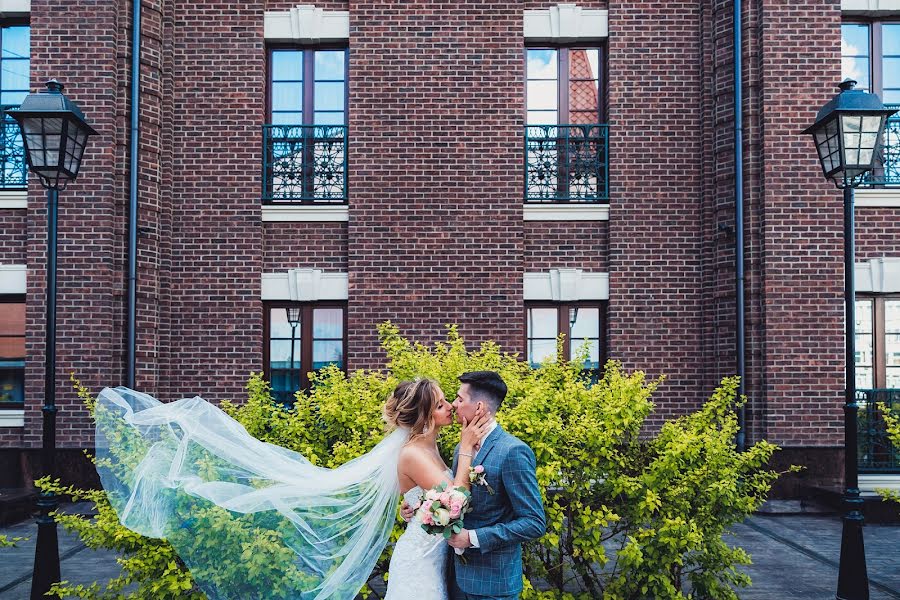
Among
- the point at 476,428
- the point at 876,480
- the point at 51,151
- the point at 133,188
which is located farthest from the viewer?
the point at 133,188

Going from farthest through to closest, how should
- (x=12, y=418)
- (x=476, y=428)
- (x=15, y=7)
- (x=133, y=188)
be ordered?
1. (x=15, y=7)
2. (x=133, y=188)
3. (x=12, y=418)
4. (x=476, y=428)

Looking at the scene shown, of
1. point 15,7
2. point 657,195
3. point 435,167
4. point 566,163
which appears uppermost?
point 15,7

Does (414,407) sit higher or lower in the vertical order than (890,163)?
lower

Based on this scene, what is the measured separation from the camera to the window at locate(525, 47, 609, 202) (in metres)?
11.4

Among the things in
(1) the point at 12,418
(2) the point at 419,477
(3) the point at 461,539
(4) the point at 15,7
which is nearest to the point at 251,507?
(2) the point at 419,477

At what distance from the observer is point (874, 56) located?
11148mm

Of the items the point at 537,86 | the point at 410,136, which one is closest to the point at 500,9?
the point at 537,86

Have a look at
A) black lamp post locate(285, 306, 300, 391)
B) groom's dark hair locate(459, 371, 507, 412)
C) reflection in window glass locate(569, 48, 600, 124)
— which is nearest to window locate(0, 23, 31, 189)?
black lamp post locate(285, 306, 300, 391)

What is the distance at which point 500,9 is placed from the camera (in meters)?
11.3

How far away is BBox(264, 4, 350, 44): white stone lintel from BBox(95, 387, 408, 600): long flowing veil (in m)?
8.40

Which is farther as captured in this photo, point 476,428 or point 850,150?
point 850,150

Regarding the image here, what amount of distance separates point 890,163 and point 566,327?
5.61 m

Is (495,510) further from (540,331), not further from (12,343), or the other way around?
(12,343)

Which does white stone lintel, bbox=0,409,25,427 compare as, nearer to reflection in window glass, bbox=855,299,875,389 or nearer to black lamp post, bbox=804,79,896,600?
black lamp post, bbox=804,79,896,600
